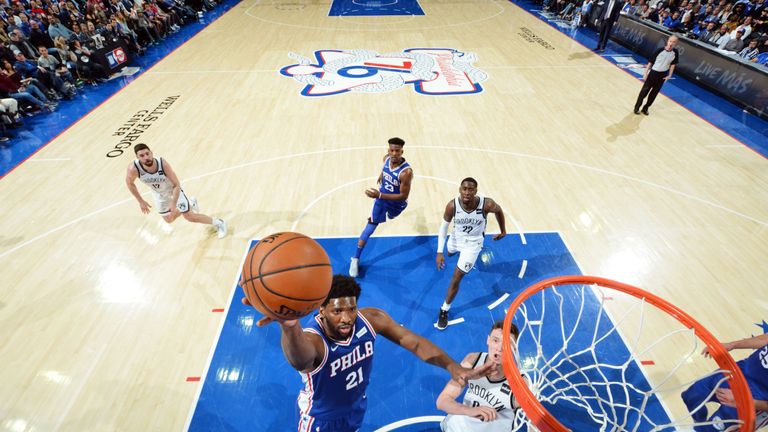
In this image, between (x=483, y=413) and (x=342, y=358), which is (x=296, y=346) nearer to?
(x=342, y=358)

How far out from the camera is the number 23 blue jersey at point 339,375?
2283 millimetres

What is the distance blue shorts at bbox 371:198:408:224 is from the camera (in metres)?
4.90

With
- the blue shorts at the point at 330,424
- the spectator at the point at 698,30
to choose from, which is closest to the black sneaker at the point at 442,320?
the blue shorts at the point at 330,424

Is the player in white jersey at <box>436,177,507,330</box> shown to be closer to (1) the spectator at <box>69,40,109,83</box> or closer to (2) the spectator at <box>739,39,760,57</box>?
(2) the spectator at <box>739,39,760,57</box>

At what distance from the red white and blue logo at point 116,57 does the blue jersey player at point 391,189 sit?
10690 mm

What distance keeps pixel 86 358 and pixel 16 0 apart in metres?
15.2

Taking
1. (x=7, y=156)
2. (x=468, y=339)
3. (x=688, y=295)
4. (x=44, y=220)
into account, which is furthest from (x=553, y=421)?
(x=7, y=156)

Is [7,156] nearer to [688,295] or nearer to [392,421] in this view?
[392,421]

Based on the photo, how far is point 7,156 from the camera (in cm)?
754

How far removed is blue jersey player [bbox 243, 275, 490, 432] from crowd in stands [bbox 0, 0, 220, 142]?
969cm

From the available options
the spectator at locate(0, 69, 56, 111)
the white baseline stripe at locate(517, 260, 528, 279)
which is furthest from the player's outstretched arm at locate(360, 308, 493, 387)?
the spectator at locate(0, 69, 56, 111)

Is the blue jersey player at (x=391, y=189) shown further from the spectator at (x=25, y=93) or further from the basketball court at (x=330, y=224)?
the spectator at (x=25, y=93)

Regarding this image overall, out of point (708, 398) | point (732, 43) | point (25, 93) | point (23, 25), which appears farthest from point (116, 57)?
point (732, 43)

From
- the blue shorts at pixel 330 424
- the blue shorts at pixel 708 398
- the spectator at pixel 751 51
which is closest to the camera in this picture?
the blue shorts at pixel 330 424
